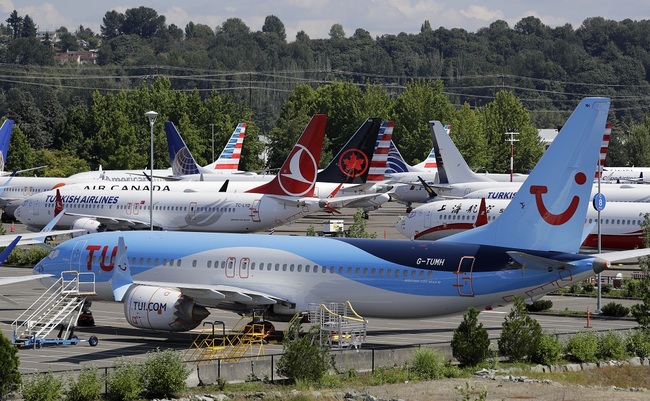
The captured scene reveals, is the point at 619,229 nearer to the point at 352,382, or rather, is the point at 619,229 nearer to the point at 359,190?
the point at 359,190

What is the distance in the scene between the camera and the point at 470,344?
37.1 m

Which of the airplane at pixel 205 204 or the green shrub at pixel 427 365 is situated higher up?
the airplane at pixel 205 204

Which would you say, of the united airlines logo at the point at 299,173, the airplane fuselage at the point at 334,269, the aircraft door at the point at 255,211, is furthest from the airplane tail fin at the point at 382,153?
the airplane fuselage at the point at 334,269

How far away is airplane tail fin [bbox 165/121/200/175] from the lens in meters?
114

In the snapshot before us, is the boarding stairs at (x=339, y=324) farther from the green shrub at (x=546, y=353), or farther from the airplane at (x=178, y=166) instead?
the airplane at (x=178, y=166)

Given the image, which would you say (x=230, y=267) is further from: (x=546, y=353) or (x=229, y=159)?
(x=229, y=159)

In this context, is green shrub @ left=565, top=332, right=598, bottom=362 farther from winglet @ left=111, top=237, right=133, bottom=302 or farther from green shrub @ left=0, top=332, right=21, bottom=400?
green shrub @ left=0, top=332, right=21, bottom=400

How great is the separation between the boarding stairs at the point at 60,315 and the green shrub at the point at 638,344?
60.0 feet

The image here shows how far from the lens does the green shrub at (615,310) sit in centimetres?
5122

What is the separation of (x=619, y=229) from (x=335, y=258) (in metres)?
32.9

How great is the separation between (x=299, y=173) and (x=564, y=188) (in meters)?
36.5

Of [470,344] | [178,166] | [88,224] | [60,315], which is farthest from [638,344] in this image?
[178,166]

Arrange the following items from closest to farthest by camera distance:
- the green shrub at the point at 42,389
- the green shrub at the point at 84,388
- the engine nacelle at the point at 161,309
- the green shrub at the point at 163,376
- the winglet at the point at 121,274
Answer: the green shrub at the point at 42,389 < the green shrub at the point at 84,388 < the green shrub at the point at 163,376 < the engine nacelle at the point at 161,309 < the winglet at the point at 121,274

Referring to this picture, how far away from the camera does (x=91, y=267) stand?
152 feet
